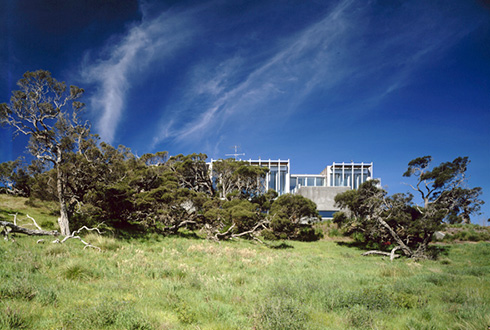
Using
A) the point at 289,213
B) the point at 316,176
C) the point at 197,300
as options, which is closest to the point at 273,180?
the point at 316,176

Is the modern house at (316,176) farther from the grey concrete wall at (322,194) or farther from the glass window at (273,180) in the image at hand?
the grey concrete wall at (322,194)

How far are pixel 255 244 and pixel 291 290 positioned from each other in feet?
51.3

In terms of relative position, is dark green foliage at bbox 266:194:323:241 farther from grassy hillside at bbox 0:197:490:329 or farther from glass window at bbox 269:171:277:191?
glass window at bbox 269:171:277:191

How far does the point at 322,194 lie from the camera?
45469 millimetres

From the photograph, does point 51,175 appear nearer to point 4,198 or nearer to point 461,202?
point 4,198

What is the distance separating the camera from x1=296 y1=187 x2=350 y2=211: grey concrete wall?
44344mm

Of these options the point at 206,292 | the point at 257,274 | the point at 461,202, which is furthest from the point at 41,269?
the point at 461,202

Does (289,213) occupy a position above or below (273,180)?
below

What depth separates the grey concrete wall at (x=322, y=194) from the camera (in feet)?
145

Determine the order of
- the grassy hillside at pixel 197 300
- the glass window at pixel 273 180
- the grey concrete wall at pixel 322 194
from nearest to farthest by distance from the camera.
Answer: the grassy hillside at pixel 197 300 → the grey concrete wall at pixel 322 194 → the glass window at pixel 273 180

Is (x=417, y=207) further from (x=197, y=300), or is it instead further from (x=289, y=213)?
(x=197, y=300)

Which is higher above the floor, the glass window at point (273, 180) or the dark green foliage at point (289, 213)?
the glass window at point (273, 180)

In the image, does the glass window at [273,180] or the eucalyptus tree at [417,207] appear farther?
the glass window at [273,180]

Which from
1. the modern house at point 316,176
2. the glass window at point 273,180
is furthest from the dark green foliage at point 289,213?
the glass window at point 273,180
